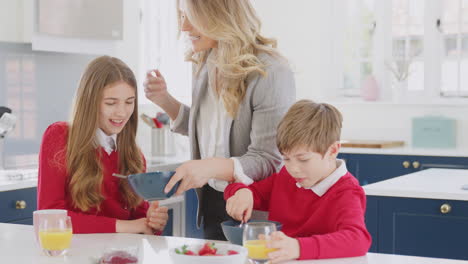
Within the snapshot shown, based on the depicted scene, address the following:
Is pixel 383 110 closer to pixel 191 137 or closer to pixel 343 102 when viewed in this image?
pixel 343 102

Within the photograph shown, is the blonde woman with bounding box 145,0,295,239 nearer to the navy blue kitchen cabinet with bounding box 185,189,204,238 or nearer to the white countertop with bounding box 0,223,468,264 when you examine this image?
the white countertop with bounding box 0,223,468,264

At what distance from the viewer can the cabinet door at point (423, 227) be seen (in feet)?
10.1

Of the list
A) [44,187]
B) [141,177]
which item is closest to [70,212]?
[44,187]

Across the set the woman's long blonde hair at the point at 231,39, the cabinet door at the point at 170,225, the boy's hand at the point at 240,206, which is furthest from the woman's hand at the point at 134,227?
the cabinet door at the point at 170,225

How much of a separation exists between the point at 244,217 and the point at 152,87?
0.68 meters

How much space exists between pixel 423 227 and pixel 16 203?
189 centimetres

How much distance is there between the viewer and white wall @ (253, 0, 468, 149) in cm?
593

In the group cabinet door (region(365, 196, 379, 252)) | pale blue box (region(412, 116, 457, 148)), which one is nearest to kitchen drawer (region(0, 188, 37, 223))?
cabinet door (region(365, 196, 379, 252))

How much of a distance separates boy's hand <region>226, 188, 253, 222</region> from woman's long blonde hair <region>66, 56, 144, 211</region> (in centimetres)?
49

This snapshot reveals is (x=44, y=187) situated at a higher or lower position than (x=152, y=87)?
lower

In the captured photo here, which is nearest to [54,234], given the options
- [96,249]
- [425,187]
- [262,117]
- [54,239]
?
[54,239]

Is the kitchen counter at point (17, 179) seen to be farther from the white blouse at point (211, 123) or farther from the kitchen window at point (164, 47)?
the kitchen window at point (164, 47)

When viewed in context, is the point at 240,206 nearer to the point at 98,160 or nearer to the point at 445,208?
the point at 98,160

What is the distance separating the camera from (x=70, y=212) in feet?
7.34
